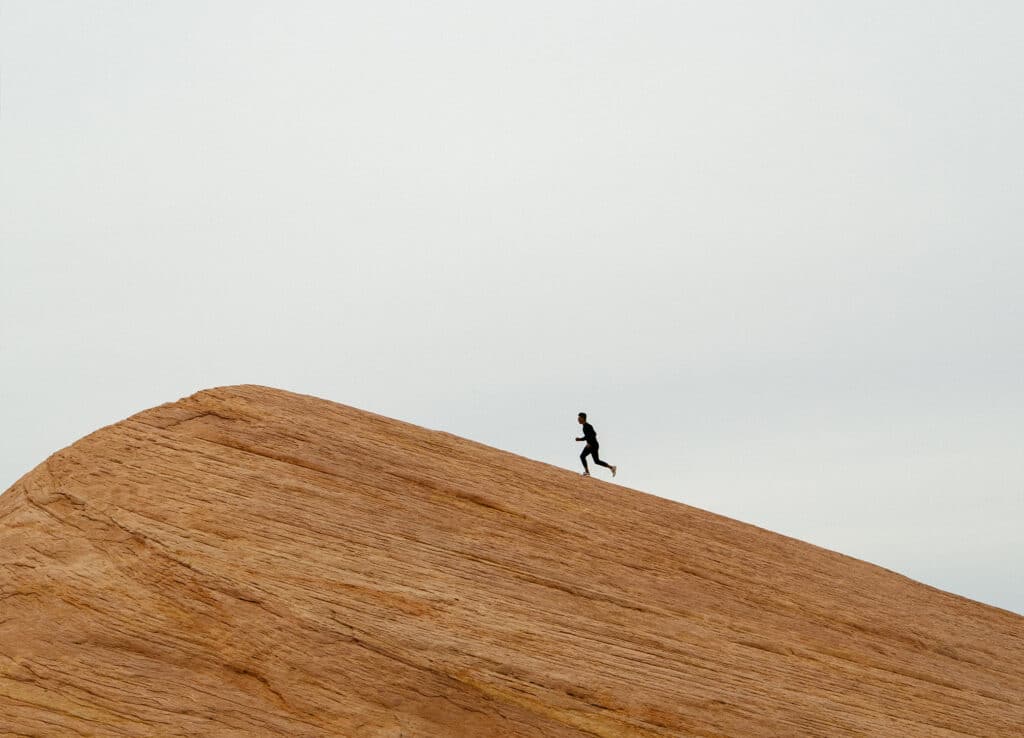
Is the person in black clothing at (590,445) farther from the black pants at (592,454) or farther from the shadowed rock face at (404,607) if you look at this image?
the shadowed rock face at (404,607)

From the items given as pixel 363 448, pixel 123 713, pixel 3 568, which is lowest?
pixel 123 713

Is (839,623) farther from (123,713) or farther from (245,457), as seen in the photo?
(123,713)

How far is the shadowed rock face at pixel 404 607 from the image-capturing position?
1514 centimetres

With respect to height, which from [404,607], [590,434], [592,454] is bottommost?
[404,607]

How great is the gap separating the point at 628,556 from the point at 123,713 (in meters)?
10.3

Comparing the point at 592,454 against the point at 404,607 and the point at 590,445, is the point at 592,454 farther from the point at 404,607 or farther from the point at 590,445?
the point at 404,607

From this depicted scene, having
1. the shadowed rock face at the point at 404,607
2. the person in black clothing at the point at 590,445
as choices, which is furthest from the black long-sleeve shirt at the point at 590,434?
Result: the shadowed rock face at the point at 404,607

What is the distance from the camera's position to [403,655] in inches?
613

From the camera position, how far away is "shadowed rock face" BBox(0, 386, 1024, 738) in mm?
15141

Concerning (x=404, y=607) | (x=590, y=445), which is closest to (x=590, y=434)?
(x=590, y=445)

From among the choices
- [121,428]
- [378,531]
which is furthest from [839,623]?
[121,428]

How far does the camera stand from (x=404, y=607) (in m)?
16.6

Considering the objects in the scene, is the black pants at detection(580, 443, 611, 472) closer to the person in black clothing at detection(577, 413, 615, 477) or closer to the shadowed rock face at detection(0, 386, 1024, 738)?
the person in black clothing at detection(577, 413, 615, 477)

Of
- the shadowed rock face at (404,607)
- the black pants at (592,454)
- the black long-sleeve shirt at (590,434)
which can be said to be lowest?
the shadowed rock face at (404,607)
